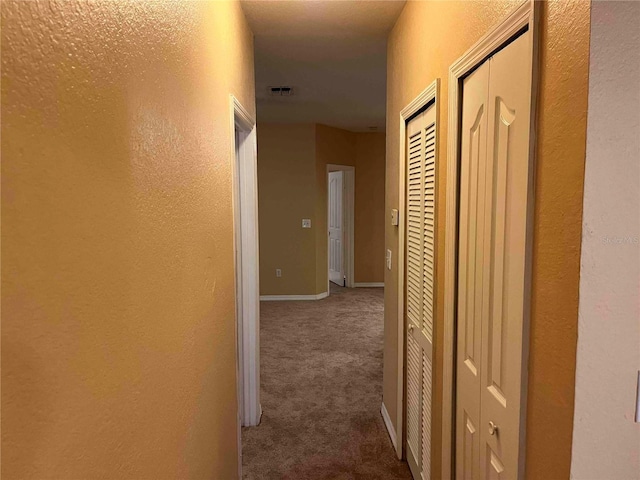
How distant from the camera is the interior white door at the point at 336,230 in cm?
771

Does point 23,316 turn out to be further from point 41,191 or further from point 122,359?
point 122,359

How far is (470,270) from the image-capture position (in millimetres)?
1615

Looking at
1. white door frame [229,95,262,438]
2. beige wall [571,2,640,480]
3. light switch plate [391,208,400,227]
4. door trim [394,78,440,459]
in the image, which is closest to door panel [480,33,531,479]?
beige wall [571,2,640,480]

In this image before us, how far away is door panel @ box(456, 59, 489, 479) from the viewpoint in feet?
4.95

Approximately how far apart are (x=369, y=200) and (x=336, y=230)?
0.83 meters

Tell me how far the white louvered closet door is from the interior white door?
518cm

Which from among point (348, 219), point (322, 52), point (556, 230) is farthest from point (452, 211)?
point (348, 219)

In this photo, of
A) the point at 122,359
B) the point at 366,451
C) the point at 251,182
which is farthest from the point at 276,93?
the point at 122,359

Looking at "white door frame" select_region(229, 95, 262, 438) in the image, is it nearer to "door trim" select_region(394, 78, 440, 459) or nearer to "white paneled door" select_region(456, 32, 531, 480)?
"door trim" select_region(394, 78, 440, 459)

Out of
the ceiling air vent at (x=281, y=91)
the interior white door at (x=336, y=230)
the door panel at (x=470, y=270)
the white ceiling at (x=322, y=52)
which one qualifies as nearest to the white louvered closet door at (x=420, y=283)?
the door panel at (x=470, y=270)

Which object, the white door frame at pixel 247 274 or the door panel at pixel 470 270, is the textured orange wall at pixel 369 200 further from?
the door panel at pixel 470 270

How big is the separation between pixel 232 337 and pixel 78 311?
1.43 metres

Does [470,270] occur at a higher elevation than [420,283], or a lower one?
higher

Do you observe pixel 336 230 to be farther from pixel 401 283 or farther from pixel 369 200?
pixel 401 283
